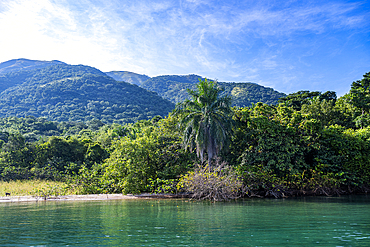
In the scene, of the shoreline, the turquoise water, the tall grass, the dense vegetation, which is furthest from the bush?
the tall grass

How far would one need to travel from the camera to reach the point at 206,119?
26.7 m

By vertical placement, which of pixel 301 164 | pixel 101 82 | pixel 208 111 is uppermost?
pixel 101 82

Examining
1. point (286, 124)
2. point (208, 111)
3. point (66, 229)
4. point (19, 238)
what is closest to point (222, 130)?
point (208, 111)

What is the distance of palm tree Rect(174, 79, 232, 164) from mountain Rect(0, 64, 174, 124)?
10998 cm

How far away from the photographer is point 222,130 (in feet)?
85.1

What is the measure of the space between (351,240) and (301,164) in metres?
19.2

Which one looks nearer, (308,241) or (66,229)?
(308,241)

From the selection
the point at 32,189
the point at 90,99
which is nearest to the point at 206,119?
the point at 32,189

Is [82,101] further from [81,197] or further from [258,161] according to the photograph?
[258,161]

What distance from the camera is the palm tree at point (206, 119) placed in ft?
86.3

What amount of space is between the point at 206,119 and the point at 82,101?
148280 millimetres

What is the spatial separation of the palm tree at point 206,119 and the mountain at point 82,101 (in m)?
110

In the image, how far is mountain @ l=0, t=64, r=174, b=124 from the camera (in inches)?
5684

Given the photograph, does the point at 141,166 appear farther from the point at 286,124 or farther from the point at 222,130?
the point at 286,124
